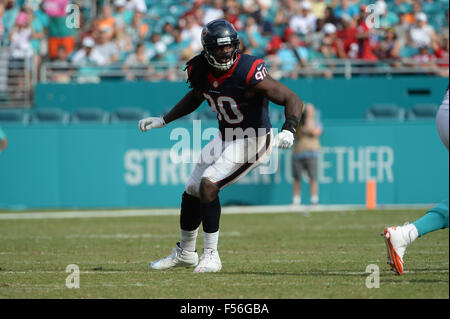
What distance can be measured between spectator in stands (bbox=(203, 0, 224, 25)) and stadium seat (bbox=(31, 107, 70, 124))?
365 centimetres

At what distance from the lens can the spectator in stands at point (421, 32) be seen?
15523 mm

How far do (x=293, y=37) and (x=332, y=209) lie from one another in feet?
13.4

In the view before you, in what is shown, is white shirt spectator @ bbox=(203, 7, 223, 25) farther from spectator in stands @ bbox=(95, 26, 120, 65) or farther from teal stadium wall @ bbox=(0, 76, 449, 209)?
teal stadium wall @ bbox=(0, 76, 449, 209)

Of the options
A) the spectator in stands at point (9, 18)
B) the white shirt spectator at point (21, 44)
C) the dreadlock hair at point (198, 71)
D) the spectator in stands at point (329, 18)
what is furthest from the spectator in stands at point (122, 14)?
the dreadlock hair at point (198, 71)

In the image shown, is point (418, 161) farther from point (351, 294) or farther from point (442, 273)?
point (351, 294)

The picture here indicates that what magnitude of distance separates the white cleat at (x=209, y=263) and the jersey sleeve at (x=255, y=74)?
1.35m

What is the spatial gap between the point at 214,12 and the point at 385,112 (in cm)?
431

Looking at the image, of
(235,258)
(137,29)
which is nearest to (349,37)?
(137,29)

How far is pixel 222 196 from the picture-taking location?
13891 mm

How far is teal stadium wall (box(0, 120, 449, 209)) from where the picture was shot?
13758 mm

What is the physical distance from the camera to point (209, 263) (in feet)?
20.5

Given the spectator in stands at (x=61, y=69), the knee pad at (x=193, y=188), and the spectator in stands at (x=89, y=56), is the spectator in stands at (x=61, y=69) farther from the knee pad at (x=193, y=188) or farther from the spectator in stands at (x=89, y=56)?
the knee pad at (x=193, y=188)

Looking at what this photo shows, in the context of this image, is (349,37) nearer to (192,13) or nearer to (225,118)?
(192,13)

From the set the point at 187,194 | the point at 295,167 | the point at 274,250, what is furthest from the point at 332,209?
the point at 187,194
